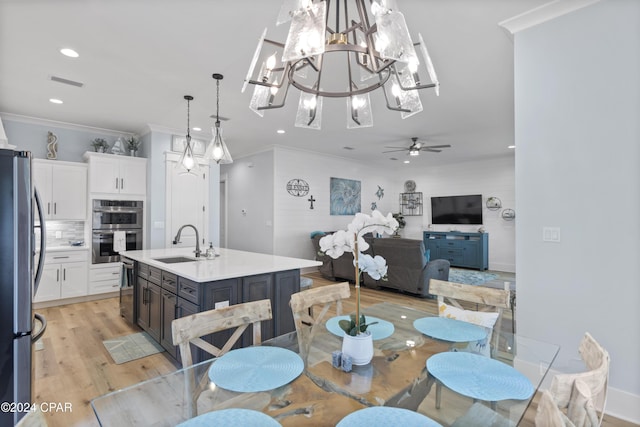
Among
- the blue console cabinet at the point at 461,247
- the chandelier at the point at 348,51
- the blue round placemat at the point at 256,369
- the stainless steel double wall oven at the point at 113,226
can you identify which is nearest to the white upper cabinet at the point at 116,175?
the stainless steel double wall oven at the point at 113,226

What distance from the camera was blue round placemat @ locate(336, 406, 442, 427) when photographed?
0.93 meters

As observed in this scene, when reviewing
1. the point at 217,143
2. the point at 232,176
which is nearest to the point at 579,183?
the point at 217,143

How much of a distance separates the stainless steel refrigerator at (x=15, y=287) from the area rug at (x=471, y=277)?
6.14 meters

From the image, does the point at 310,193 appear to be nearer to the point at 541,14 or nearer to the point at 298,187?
the point at 298,187

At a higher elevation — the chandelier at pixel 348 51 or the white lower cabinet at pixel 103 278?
the chandelier at pixel 348 51

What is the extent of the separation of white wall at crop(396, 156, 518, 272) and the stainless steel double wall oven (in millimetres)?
7215

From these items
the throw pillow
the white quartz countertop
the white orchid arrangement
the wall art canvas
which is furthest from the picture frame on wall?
the white orchid arrangement

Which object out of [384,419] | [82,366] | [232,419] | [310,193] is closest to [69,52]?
[82,366]

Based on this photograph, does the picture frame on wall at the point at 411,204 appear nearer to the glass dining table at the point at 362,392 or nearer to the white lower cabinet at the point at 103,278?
the white lower cabinet at the point at 103,278

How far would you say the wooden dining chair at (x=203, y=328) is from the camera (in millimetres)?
1227

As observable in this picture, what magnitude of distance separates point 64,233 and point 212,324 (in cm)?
501

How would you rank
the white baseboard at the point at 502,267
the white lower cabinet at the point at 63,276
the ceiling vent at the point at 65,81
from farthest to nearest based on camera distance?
the white baseboard at the point at 502,267 → the white lower cabinet at the point at 63,276 → the ceiling vent at the point at 65,81

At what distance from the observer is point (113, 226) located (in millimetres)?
5008

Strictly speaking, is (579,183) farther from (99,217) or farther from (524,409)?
(99,217)
